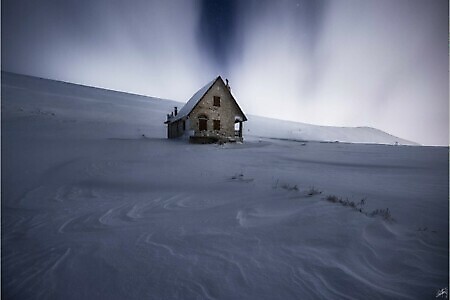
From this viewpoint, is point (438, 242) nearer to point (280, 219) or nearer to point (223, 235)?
point (280, 219)

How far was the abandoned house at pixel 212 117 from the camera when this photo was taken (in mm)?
17438

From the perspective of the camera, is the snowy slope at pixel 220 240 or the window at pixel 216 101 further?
the window at pixel 216 101

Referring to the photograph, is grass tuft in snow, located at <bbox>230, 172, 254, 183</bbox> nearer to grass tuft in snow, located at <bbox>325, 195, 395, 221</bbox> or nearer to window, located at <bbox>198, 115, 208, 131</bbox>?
grass tuft in snow, located at <bbox>325, 195, 395, 221</bbox>

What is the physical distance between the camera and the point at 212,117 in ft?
60.0

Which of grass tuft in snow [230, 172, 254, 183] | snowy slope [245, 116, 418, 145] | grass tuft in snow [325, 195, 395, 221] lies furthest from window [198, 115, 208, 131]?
snowy slope [245, 116, 418, 145]

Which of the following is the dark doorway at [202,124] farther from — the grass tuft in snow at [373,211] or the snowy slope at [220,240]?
the grass tuft in snow at [373,211]

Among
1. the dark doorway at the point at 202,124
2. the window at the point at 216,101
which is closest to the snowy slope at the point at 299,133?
the window at the point at 216,101

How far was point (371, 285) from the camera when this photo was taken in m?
1.99

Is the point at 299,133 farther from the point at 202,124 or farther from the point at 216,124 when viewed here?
the point at 202,124

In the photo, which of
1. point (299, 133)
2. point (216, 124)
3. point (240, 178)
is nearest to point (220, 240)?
point (240, 178)

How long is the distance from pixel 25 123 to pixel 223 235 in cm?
2289

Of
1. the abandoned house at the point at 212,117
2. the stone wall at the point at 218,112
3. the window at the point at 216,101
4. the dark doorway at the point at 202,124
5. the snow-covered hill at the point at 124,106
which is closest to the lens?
the abandoned house at the point at 212,117

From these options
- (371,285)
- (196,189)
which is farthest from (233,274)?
(196,189)

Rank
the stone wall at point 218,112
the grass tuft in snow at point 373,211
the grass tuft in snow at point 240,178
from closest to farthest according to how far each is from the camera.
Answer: the grass tuft in snow at point 373,211 → the grass tuft in snow at point 240,178 → the stone wall at point 218,112
